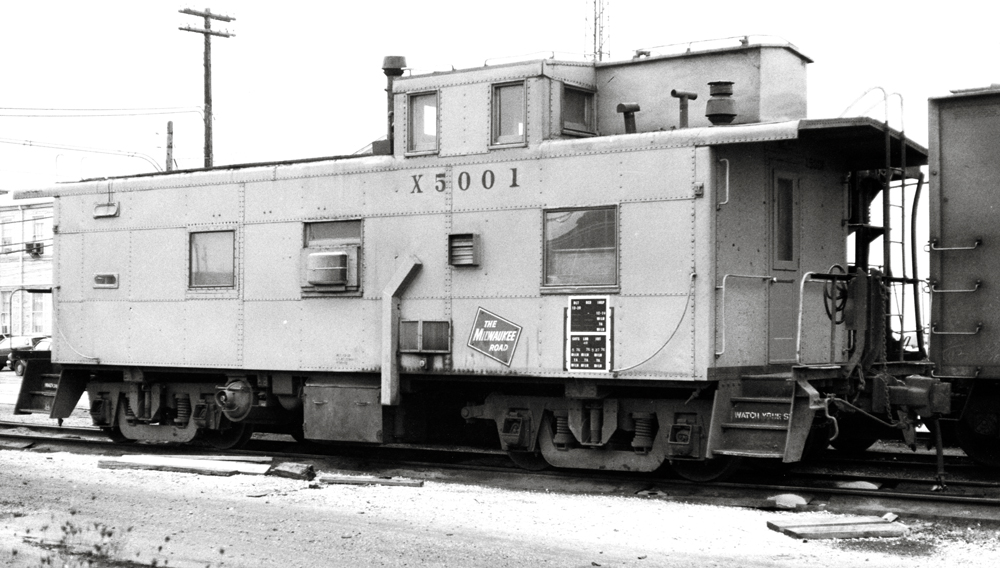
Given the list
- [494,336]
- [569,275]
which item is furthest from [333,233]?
[569,275]

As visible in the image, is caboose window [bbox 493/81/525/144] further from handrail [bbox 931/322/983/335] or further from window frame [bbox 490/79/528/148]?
handrail [bbox 931/322/983/335]

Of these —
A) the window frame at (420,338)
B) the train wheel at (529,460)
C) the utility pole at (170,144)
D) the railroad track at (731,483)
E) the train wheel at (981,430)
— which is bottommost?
the railroad track at (731,483)

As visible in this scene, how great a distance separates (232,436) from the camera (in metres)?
14.9

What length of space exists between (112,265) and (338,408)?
166 inches

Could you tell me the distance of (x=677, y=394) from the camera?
11.7 metres

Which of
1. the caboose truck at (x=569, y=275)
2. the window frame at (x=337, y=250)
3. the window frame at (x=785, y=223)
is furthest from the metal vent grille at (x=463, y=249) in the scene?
the window frame at (x=785, y=223)

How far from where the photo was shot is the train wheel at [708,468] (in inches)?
458

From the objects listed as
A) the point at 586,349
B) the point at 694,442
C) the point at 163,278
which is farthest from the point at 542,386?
the point at 163,278

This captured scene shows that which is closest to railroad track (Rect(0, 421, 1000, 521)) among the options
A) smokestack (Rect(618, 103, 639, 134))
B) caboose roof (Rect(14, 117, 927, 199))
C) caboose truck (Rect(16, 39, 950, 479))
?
caboose truck (Rect(16, 39, 950, 479))

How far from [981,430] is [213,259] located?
30.1ft

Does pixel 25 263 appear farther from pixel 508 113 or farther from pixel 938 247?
pixel 938 247

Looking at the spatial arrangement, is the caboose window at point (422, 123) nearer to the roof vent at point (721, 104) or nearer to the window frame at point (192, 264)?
the window frame at point (192, 264)

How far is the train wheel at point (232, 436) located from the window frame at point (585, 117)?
5.85 meters

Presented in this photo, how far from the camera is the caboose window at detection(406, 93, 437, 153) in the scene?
12.8m
